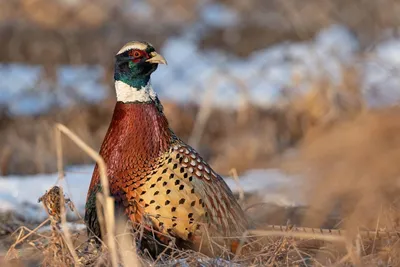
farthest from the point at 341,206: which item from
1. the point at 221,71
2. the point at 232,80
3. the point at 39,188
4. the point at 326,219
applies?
the point at 221,71

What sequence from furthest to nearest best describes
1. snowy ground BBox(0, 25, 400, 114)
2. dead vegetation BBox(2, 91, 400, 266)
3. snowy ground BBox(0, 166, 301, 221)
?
snowy ground BBox(0, 25, 400, 114) → snowy ground BBox(0, 166, 301, 221) → dead vegetation BBox(2, 91, 400, 266)

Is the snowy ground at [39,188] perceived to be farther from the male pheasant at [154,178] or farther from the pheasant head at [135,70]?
the pheasant head at [135,70]

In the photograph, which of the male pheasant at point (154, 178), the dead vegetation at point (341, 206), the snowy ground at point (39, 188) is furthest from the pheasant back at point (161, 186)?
the snowy ground at point (39, 188)

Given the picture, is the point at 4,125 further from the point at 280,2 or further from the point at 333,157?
the point at 333,157

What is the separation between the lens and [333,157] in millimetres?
2670

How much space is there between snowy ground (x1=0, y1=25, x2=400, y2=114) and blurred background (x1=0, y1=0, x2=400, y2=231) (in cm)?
3

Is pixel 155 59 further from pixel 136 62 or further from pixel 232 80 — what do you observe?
pixel 232 80

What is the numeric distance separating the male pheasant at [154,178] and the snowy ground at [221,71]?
4801mm

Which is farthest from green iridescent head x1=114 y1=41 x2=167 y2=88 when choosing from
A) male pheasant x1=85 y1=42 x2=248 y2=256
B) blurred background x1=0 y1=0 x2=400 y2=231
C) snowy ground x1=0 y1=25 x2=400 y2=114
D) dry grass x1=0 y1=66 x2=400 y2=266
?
snowy ground x1=0 y1=25 x2=400 y2=114

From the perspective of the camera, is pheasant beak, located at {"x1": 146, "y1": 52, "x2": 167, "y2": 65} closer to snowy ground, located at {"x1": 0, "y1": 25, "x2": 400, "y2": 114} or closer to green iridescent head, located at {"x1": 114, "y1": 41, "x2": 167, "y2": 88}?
green iridescent head, located at {"x1": 114, "y1": 41, "x2": 167, "y2": 88}

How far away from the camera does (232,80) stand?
9797mm

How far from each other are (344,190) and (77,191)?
127 inches

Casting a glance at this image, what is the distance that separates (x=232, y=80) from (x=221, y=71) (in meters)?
1.14

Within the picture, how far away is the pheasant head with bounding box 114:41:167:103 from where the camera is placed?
3791 millimetres
